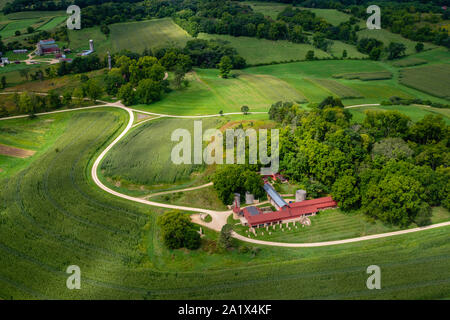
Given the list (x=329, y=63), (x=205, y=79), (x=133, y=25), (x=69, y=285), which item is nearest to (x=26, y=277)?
(x=69, y=285)

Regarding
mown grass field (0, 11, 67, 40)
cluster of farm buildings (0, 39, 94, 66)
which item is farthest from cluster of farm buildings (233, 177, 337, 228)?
mown grass field (0, 11, 67, 40)

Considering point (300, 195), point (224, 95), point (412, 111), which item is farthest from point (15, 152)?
point (412, 111)

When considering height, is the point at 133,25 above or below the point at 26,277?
above

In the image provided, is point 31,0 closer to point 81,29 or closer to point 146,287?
point 81,29

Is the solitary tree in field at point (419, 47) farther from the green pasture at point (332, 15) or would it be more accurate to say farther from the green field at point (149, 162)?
the green field at point (149, 162)

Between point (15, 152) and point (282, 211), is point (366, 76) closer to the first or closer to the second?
point (282, 211)

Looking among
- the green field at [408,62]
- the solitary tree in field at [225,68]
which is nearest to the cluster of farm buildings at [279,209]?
the solitary tree in field at [225,68]
